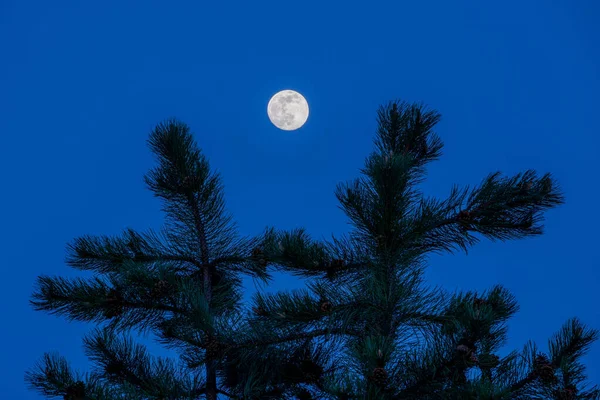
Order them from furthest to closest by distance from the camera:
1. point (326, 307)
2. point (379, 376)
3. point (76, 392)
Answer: point (76, 392), point (326, 307), point (379, 376)

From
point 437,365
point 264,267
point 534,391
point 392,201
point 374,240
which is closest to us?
point 437,365

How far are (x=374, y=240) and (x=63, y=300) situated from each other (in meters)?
2.27

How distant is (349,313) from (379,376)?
0.87 meters

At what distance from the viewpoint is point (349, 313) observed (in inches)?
125

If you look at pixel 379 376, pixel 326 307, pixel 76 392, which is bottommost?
pixel 379 376

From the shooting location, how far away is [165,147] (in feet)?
15.1

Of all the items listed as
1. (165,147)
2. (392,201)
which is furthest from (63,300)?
(392,201)

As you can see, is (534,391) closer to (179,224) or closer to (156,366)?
(156,366)

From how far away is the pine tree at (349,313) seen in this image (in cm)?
275

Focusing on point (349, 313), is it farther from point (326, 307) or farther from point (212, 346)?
point (212, 346)

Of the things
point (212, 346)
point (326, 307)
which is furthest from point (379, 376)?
point (212, 346)

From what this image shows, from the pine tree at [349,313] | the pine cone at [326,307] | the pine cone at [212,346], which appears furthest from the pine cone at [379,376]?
the pine cone at [212,346]

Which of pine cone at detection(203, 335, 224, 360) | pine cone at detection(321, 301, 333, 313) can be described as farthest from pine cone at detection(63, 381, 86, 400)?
pine cone at detection(321, 301, 333, 313)

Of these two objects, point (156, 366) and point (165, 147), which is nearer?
point (156, 366)
